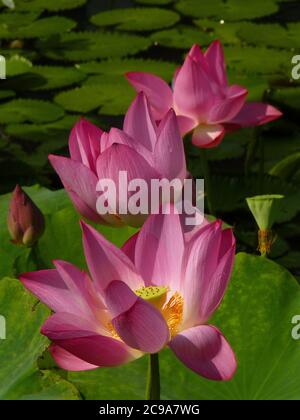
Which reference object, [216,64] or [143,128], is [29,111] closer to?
[216,64]

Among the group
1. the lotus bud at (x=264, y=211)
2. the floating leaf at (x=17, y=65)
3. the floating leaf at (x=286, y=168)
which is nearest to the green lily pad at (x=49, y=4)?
the floating leaf at (x=17, y=65)

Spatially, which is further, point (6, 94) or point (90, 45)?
point (90, 45)

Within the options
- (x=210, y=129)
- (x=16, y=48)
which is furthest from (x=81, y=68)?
(x=210, y=129)

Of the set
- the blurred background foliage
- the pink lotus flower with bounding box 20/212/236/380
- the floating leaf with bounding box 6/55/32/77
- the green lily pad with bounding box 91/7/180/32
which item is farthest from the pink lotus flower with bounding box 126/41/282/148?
the green lily pad with bounding box 91/7/180/32

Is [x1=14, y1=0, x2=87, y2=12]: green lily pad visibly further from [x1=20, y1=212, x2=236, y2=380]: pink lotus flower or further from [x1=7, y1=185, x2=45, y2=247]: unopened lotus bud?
[x1=20, y1=212, x2=236, y2=380]: pink lotus flower

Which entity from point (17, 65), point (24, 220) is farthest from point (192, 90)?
point (17, 65)
